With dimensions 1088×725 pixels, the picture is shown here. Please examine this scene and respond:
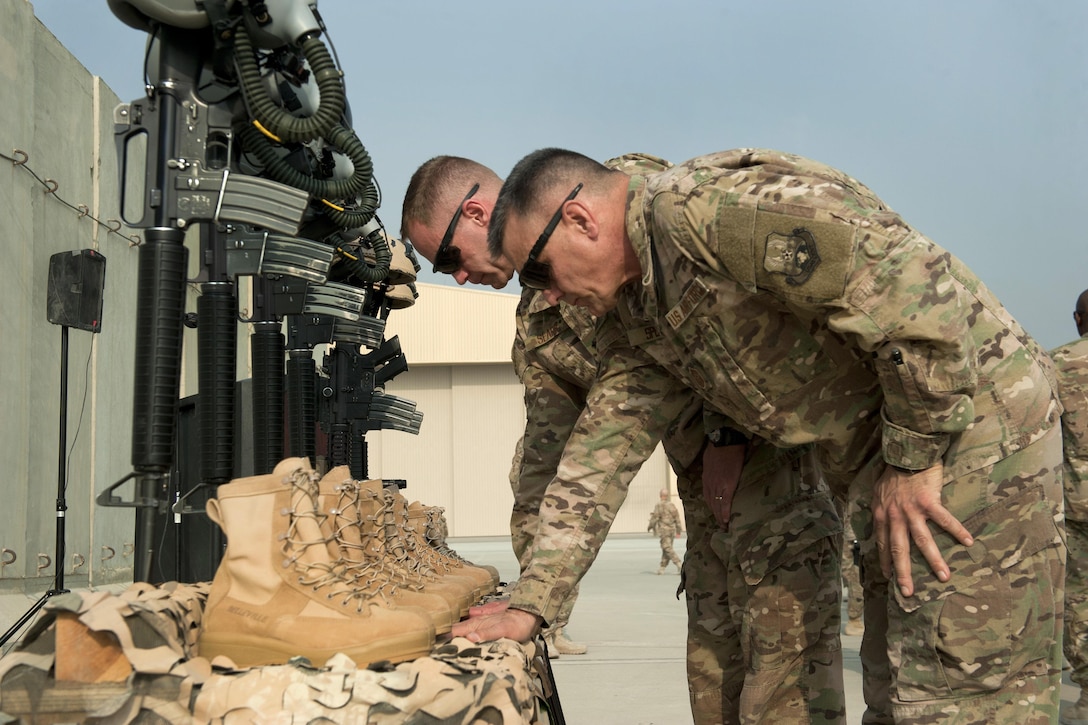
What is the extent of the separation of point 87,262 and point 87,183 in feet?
8.45

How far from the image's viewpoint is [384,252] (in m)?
8.02

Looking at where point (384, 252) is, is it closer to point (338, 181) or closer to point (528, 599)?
point (338, 181)

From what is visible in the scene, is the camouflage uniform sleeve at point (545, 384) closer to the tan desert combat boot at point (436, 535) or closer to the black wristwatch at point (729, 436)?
the tan desert combat boot at point (436, 535)

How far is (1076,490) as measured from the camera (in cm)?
495

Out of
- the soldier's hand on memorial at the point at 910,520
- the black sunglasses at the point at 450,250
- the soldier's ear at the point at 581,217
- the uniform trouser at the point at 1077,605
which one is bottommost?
the uniform trouser at the point at 1077,605

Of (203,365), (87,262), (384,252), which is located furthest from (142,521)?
(384,252)

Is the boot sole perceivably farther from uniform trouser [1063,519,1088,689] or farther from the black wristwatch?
uniform trouser [1063,519,1088,689]

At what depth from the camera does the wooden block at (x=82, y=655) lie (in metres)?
1.61

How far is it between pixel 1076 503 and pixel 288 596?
429 cm

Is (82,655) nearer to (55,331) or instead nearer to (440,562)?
(440,562)

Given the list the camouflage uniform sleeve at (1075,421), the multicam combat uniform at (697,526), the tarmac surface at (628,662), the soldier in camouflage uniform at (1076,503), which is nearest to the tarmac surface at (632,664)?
the tarmac surface at (628,662)

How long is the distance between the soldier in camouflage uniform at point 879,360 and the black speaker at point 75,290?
176 inches

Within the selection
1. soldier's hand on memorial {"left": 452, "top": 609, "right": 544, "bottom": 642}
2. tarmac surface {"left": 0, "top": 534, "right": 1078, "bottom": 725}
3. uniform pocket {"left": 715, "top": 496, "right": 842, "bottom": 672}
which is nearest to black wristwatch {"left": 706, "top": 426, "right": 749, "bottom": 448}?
uniform pocket {"left": 715, "top": 496, "right": 842, "bottom": 672}

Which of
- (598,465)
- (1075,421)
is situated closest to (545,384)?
(598,465)
